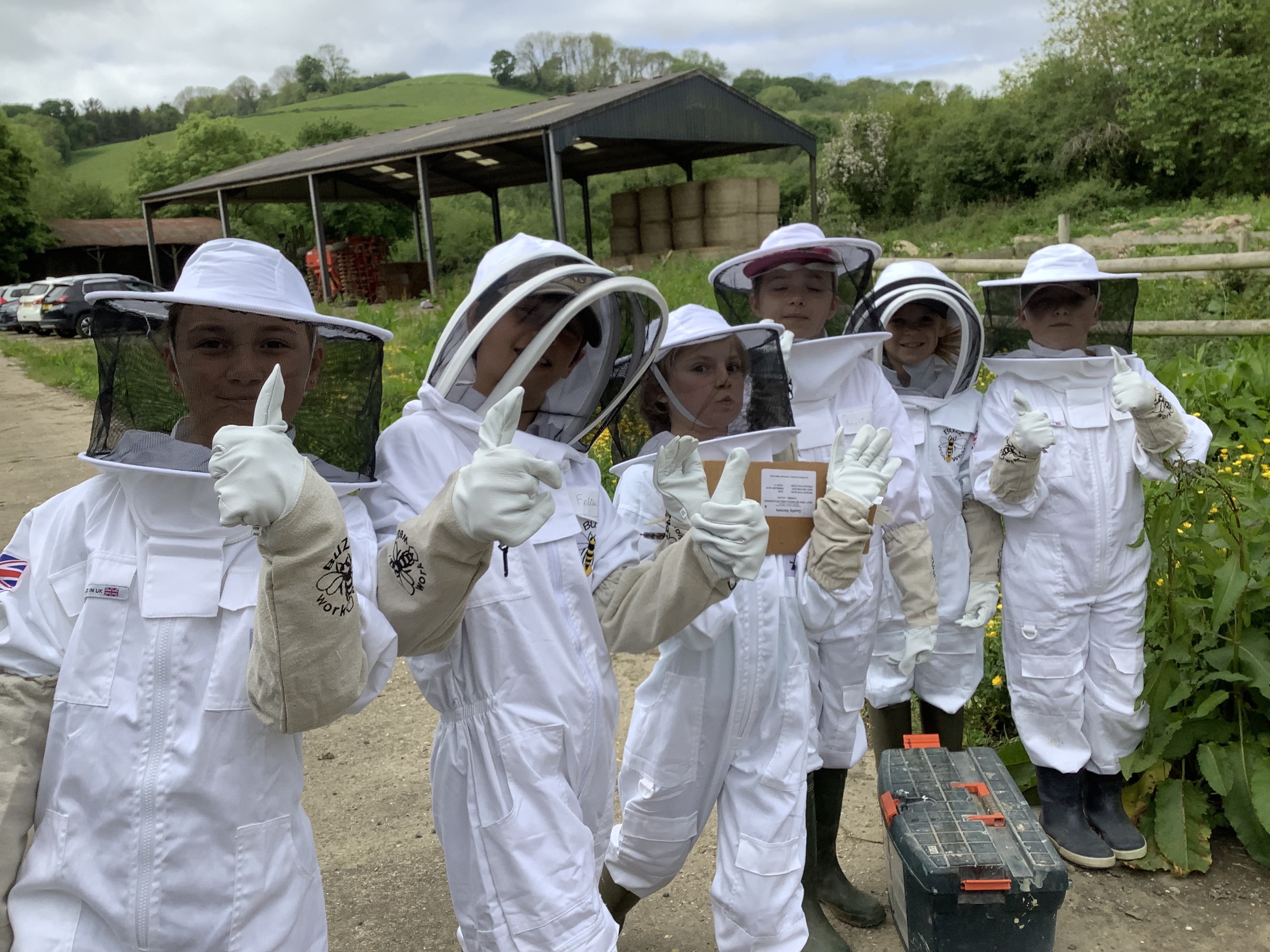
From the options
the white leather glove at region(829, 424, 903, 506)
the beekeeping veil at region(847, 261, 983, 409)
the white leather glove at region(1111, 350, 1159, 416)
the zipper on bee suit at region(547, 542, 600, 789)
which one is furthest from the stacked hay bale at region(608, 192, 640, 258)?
the zipper on bee suit at region(547, 542, 600, 789)

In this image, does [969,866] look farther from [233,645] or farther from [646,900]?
[233,645]

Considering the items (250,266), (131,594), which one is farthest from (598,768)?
(250,266)

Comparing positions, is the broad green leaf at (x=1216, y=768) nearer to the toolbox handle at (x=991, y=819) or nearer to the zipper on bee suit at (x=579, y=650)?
the toolbox handle at (x=991, y=819)

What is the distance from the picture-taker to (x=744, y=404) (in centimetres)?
265

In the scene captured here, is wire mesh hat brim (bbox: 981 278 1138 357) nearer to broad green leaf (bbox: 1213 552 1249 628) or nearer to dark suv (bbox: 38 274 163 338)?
broad green leaf (bbox: 1213 552 1249 628)

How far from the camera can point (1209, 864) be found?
10.8ft

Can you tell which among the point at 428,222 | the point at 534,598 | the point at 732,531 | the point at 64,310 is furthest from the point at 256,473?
the point at 64,310

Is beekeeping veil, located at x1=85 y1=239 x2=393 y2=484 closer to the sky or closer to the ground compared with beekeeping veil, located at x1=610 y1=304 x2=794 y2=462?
closer to the sky

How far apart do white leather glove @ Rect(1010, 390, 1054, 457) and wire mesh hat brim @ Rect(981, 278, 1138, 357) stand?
0.36 meters

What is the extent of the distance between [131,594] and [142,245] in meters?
46.1

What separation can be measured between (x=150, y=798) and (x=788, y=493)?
164 centimetres

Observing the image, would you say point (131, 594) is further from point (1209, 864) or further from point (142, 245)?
point (142, 245)

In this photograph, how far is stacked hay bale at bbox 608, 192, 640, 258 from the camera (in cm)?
2059

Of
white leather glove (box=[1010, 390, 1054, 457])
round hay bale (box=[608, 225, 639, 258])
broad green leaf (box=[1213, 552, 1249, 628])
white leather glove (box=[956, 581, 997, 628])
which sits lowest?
white leather glove (box=[956, 581, 997, 628])
